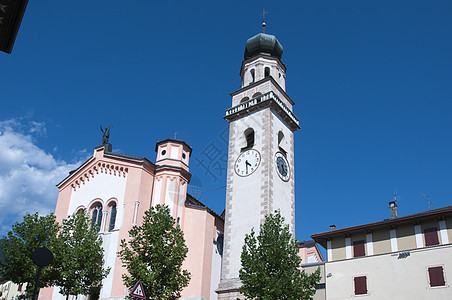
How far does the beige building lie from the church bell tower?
4.92 metres

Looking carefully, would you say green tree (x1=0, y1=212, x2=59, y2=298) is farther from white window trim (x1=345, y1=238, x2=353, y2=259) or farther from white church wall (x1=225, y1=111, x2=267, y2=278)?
white window trim (x1=345, y1=238, x2=353, y2=259)

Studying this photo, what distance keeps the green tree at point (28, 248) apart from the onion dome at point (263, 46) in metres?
22.4

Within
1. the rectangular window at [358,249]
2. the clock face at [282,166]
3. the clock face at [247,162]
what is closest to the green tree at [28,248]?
the clock face at [247,162]

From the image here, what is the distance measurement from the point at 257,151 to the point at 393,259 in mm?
12212

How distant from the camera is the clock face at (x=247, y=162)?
33.4m

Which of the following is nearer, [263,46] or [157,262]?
[157,262]

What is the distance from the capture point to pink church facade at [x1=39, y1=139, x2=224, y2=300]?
33156mm

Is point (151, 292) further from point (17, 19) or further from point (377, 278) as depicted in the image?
point (17, 19)

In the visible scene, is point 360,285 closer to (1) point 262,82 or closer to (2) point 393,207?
(2) point 393,207

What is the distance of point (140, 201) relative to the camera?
33719mm

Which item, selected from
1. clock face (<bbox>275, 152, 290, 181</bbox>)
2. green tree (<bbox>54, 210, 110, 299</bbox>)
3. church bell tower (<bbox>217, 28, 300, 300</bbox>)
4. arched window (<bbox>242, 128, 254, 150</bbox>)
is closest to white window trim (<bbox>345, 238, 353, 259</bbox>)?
church bell tower (<bbox>217, 28, 300, 300</bbox>)

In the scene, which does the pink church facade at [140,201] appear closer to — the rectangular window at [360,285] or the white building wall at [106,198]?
the white building wall at [106,198]

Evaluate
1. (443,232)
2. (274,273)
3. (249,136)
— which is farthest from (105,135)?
(443,232)

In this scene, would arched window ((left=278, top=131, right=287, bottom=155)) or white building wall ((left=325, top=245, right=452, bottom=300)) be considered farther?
arched window ((left=278, top=131, right=287, bottom=155))
